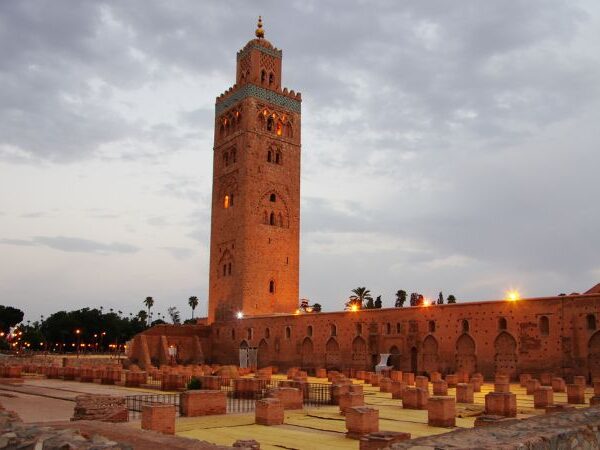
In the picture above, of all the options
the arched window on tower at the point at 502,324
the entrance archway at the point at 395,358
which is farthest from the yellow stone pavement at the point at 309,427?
the entrance archway at the point at 395,358

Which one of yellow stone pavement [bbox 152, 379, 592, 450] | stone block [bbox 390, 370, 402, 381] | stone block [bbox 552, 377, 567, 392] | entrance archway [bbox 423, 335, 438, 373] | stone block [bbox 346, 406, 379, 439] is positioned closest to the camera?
yellow stone pavement [bbox 152, 379, 592, 450]

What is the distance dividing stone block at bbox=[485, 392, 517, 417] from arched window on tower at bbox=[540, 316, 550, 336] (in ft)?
30.0

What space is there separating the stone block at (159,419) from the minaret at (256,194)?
26.3 m

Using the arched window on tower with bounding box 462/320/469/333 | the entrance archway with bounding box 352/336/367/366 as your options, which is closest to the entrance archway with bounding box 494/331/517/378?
the arched window on tower with bounding box 462/320/469/333

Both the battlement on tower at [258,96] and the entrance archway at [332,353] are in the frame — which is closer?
the entrance archway at [332,353]

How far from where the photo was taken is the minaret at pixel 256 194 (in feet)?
123

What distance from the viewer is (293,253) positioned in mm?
39375

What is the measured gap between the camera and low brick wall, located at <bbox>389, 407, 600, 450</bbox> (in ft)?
14.3

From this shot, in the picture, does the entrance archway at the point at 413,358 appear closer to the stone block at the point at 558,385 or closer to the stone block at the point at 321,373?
the stone block at the point at 321,373

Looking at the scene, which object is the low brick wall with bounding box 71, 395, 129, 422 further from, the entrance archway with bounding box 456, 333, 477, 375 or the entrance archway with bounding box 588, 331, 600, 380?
the entrance archway with bounding box 588, 331, 600, 380

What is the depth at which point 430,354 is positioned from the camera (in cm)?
2389

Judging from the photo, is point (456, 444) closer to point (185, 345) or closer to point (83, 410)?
point (83, 410)

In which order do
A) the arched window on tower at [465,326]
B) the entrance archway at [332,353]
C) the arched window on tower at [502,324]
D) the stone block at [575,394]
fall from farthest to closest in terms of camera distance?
the entrance archway at [332,353]
the arched window on tower at [465,326]
the arched window on tower at [502,324]
the stone block at [575,394]

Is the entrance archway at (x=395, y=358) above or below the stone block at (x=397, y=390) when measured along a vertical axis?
above
